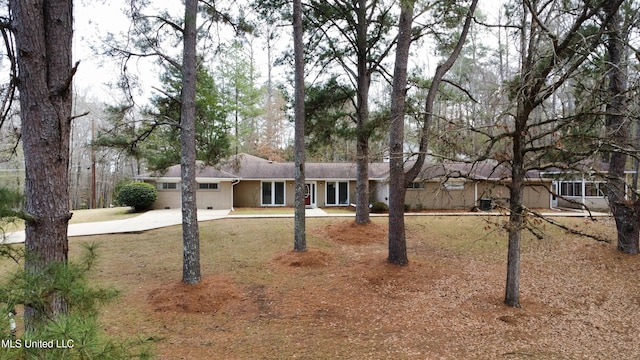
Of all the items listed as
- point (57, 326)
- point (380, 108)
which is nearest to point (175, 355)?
point (57, 326)

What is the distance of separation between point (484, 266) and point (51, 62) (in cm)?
896

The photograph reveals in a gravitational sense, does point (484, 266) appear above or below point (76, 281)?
below

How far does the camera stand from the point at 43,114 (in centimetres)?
246

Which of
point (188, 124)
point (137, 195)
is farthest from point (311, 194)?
point (188, 124)

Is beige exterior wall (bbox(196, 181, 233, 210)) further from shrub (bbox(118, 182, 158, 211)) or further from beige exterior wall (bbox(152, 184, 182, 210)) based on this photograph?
shrub (bbox(118, 182, 158, 211))

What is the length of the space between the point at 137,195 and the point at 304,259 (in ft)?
41.3

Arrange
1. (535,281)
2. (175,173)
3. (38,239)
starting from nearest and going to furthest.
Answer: (38,239) → (535,281) → (175,173)

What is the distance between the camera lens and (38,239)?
2439 mm

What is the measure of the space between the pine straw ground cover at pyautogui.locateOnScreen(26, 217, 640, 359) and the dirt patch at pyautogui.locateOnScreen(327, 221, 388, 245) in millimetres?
160

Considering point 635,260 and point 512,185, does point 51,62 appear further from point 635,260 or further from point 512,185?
point 635,260

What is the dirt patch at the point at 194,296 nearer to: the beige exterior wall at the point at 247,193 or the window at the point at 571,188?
the beige exterior wall at the point at 247,193

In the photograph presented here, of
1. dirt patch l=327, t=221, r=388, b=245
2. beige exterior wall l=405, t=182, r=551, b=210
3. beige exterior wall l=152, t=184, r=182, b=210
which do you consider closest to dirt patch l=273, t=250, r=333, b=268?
dirt patch l=327, t=221, r=388, b=245

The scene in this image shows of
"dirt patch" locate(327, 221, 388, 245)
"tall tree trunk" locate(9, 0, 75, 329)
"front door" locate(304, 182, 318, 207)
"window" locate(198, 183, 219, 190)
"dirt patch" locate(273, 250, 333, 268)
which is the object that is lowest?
"dirt patch" locate(273, 250, 333, 268)

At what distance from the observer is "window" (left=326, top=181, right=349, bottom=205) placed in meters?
20.2
